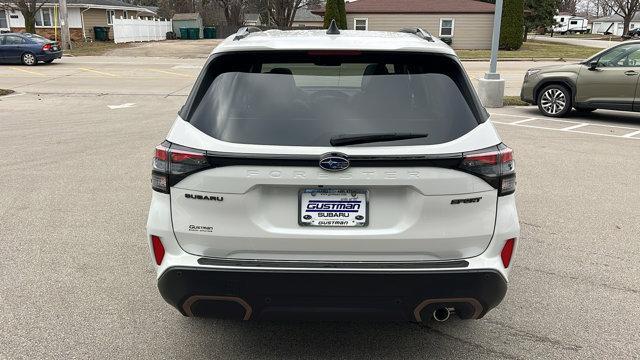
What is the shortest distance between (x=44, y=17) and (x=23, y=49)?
74.4 ft

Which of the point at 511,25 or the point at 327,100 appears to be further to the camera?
the point at 511,25

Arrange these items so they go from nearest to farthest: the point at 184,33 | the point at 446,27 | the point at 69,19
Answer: the point at 446,27 < the point at 69,19 < the point at 184,33

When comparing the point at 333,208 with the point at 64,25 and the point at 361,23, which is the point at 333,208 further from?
the point at 361,23

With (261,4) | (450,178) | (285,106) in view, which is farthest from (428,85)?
(261,4)

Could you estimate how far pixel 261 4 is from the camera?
213 ft

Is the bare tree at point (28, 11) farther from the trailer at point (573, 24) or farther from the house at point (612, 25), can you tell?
the trailer at point (573, 24)

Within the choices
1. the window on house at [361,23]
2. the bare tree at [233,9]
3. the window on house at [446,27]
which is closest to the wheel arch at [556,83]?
the window on house at [361,23]

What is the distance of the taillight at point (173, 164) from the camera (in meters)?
2.72

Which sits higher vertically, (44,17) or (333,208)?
(44,17)

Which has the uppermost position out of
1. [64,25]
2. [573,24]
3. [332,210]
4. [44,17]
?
[573,24]

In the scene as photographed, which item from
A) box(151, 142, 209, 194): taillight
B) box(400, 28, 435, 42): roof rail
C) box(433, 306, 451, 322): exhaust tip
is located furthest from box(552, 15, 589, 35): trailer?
box(151, 142, 209, 194): taillight

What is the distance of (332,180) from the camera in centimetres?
267

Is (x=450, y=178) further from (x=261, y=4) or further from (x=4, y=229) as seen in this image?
(x=261, y=4)

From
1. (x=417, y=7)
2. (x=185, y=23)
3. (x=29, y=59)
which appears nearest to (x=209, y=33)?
(x=185, y=23)
